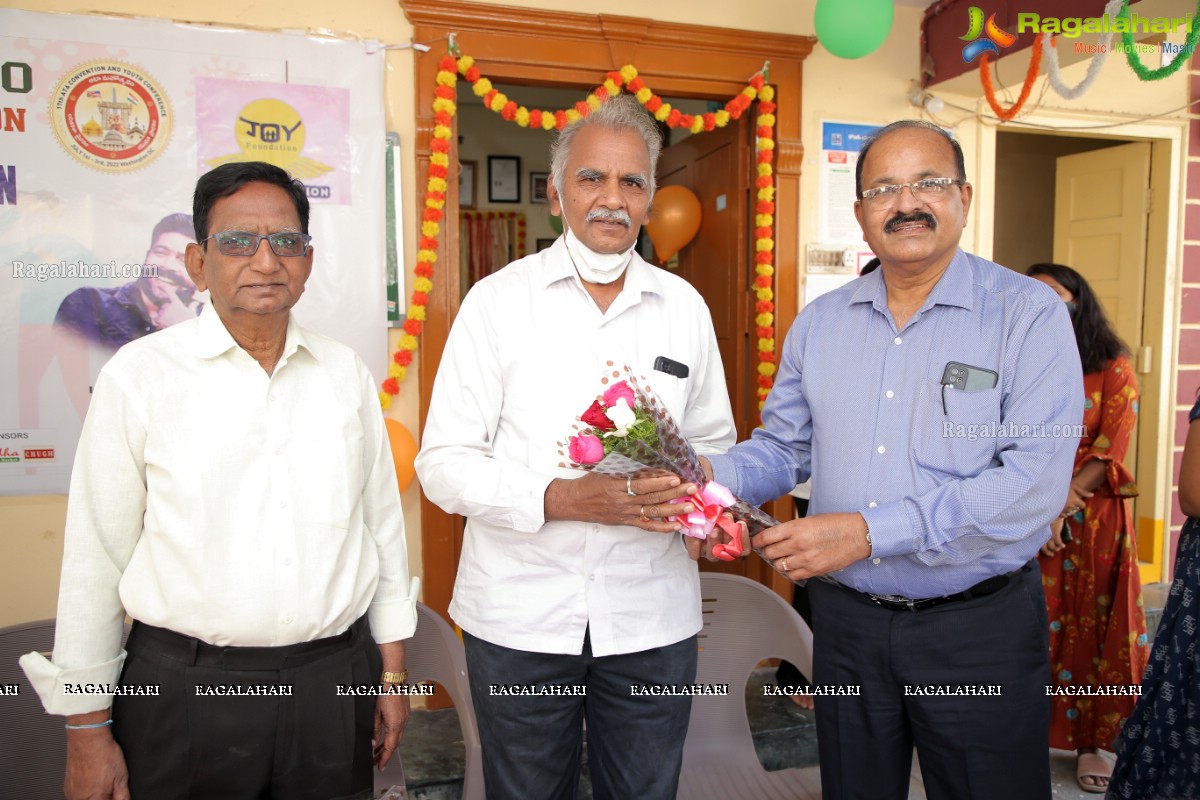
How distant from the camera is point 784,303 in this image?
3910mm

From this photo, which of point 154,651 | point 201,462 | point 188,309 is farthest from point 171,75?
point 154,651

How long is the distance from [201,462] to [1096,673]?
11.1 ft

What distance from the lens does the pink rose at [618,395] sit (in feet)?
5.04

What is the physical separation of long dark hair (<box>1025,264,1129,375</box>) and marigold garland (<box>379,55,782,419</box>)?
1241mm

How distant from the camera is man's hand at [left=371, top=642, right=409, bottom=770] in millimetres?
1773

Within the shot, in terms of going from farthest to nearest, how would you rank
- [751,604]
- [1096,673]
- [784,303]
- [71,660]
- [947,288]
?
[784,303] < [1096,673] < [751,604] < [947,288] < [71,660]

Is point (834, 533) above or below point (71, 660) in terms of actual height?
above

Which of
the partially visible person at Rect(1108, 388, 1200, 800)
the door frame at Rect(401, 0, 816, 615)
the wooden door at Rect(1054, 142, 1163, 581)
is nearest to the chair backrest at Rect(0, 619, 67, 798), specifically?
the door frame at Rect(401, 0, 816, 615)

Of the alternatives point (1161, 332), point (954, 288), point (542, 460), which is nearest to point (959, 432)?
point (954, 288)

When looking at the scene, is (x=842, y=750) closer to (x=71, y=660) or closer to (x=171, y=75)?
(x=71, y=660)

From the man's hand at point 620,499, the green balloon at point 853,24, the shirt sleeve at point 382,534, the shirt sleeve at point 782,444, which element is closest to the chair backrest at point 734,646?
the shirt sleeve at point 782,444

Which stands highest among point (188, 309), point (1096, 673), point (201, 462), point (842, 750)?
point (188, 309)

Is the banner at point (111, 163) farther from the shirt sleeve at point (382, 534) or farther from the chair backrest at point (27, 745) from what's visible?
the shirt sleeve at point (382, 534)

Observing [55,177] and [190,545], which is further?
[55,177]
